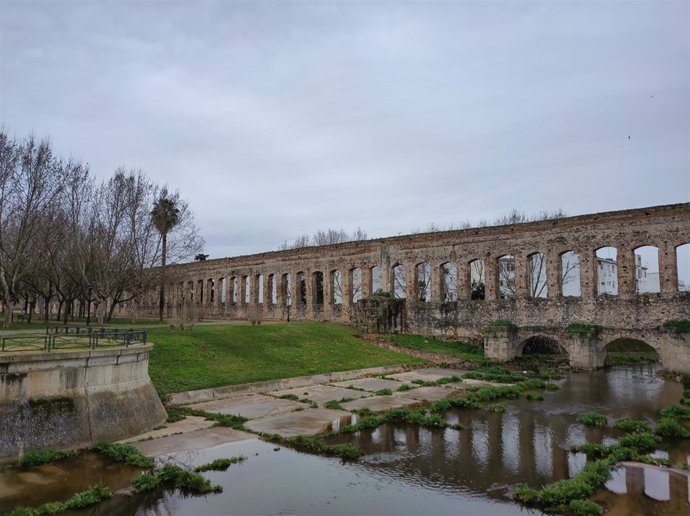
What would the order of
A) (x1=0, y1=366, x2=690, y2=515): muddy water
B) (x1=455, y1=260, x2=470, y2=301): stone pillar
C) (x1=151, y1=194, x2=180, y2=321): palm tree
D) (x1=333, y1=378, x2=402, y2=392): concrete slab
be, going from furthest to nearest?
(x1=151, y1=194, x2=180, y2=321): palm tree < (x1=455, y1=260, x2=470, y2=301): stone pillar < (x1=333, y1=378, x2=402, y2=392): concrete slab < (x1=0, y1=366, x2=690, y2=515): muddy water

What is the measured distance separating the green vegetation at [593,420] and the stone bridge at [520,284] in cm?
1145

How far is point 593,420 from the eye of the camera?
44.7 ft

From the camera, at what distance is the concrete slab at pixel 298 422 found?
11.9 m

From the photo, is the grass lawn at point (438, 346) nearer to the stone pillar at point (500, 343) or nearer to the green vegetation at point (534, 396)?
the stone pillar at point (500, 343)

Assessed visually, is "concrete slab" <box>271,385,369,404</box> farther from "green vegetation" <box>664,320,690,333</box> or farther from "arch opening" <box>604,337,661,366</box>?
"arch opening" <box>604,337,661,366</box>

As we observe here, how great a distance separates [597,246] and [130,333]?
23564 millimetres

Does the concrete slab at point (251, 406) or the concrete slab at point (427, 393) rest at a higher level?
the concrete slab at point (251, 406)

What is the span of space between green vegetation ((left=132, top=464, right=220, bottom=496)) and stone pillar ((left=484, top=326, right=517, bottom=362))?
21293 millimetres

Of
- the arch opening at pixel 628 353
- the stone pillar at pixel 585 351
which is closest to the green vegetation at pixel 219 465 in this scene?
the stone pillar at pixel 585 351

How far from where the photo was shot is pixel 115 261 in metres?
26.2

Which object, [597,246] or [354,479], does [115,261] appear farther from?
[597,246]

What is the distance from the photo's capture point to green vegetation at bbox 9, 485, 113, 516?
278 inches

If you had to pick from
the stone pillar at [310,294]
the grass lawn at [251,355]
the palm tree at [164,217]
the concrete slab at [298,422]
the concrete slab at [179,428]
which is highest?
the palm tree at [164,217]

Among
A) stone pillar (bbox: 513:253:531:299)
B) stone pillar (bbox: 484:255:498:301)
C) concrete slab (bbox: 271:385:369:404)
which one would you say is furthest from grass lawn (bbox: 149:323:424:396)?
stone pillar (bbox: 513:253:531:299)
